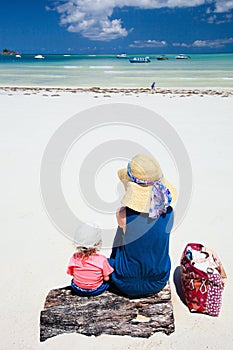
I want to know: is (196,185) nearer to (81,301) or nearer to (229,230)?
(229,230)

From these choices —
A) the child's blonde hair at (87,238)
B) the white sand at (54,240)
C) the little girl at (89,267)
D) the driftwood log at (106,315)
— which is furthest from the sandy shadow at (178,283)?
the child's blonde hair at (87,238)

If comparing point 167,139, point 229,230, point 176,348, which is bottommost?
point 176,348

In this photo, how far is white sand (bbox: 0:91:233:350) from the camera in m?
2.79

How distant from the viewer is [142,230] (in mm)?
A: 2557

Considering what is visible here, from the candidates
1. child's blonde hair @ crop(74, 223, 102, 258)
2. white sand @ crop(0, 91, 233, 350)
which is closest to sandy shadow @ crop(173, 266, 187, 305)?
white sand @ crop(0, 91, 233, 350)

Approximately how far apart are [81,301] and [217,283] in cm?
107

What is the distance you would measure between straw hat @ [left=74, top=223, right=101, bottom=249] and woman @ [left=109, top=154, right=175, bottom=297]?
209mm

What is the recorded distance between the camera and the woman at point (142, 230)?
2.54 m

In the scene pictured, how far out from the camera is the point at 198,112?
512 inches

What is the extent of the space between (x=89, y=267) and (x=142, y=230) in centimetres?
50

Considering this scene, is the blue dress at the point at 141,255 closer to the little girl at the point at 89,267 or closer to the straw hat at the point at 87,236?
the little girl at the point at 89,267

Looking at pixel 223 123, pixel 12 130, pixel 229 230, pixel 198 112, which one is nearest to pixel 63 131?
pixel 12 130

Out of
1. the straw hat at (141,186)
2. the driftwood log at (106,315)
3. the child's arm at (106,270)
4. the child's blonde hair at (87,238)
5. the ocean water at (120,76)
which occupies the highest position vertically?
the ocean water at (120,76)

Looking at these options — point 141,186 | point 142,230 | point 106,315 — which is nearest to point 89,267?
point 106,315
